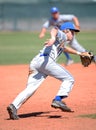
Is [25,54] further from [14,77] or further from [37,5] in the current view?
[37,5]

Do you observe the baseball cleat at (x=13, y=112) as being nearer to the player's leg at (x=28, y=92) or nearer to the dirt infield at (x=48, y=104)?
the player's leg at (x=28, y=92)

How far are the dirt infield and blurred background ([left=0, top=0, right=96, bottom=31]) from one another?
2486 centimetres

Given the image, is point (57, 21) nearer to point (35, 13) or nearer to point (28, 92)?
point (28, 92)

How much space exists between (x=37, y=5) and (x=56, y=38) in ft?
110

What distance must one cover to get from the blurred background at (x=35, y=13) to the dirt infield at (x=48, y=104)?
2486 centimetres

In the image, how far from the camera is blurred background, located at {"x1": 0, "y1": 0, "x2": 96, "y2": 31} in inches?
1650

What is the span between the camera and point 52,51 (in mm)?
9758

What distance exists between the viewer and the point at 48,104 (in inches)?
446

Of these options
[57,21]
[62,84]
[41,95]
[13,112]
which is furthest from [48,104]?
[57,21]

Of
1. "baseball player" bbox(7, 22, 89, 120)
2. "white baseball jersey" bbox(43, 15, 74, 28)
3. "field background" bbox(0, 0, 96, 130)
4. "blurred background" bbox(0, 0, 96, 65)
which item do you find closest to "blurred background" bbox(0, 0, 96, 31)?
"blurred background" bbox(0, 0, 96, 65)

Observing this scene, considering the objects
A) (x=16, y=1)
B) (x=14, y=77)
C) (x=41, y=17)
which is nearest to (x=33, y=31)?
(x=41, y=17)

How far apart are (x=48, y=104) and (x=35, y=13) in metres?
31.6

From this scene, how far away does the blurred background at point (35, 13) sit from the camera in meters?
41.9

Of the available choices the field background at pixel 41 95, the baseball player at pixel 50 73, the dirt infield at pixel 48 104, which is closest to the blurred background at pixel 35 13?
the field background at pixel 41 95
